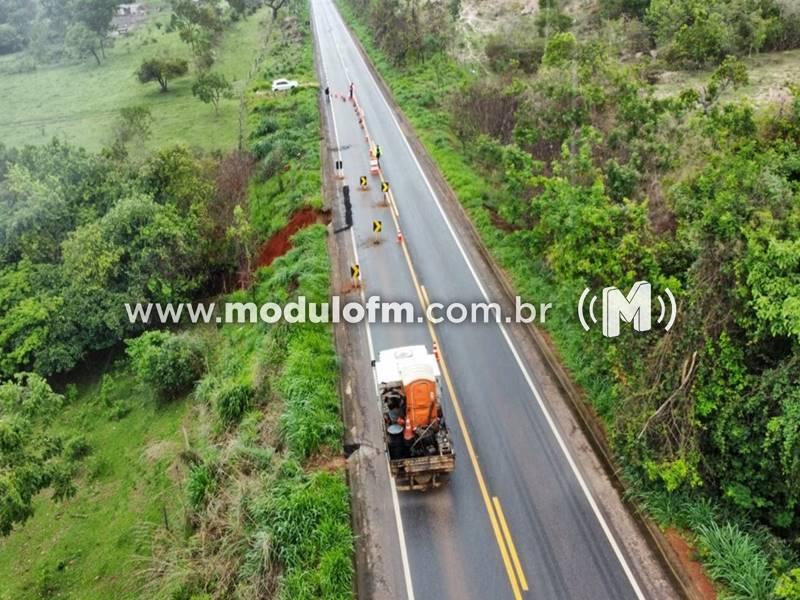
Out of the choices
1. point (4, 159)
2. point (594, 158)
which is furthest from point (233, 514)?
point (4, 159)

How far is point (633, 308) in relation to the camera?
16.7 m

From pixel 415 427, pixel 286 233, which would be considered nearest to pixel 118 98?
pixel 286 233

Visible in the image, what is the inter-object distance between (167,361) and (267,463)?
32.9 feet

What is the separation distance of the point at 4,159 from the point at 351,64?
111 ft

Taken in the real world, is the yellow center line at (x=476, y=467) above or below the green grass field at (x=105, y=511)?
above

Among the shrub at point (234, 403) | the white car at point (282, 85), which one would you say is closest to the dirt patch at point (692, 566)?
the shrub at point (234, 403)

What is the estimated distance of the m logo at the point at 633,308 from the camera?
15.9 m

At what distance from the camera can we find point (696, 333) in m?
14.1

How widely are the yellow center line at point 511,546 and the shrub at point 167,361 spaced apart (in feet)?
50.4

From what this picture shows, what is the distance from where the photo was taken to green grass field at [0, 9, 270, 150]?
162 feet

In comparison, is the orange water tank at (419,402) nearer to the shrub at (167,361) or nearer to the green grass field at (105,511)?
the green grass field at (105,511)

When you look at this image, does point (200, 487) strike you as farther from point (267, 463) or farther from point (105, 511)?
point (105, 511)

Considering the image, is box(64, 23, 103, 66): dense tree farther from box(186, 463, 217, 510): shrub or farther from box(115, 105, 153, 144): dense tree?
box(186, 463, 217, 510): shrub

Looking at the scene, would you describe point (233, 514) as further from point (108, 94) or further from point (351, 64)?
point (108, 94)
